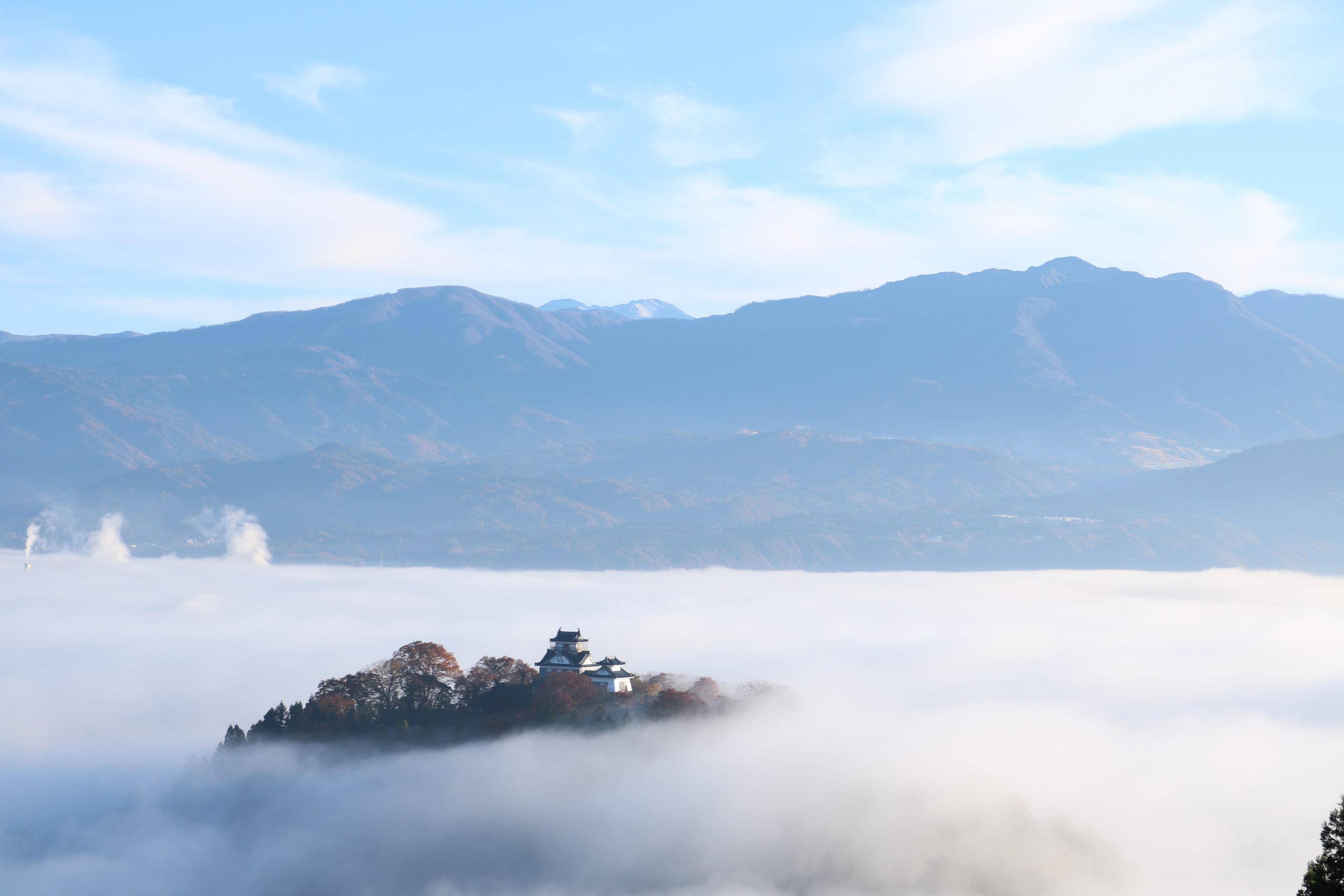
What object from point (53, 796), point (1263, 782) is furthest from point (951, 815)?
point (53, 796)

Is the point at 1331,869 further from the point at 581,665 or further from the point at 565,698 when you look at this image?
the point at 581,665

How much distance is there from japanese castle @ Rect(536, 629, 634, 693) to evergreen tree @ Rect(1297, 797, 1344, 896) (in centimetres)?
8665

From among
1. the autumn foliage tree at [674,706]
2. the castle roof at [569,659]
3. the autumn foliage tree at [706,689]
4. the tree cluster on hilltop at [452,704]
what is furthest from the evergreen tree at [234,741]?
the autumn foliage tree at [706,689]

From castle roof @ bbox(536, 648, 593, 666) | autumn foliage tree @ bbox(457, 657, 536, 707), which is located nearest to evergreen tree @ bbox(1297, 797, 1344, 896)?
autumn foliage tree @ bbox(457, 657, 536, 707)

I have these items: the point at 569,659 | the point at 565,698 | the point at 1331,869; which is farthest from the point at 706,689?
the point at 1331,869

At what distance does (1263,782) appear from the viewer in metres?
172

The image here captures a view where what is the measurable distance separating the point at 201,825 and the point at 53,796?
4449 centimetres

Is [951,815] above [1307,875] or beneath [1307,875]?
beneath

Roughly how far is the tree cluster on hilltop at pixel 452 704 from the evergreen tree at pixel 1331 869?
79977mm

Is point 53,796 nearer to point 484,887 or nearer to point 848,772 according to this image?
point 484,887

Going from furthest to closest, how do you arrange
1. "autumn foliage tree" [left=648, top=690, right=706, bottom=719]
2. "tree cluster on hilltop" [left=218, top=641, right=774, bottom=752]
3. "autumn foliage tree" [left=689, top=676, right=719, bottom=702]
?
"autumn foliage tree" [left=689, top=676, right=719, bottom=702], "autumn foliage tree" [left=648, top=690, right=706, bottom=719], "tree cluster on hilltop" [left=218, top=641, right=774, bottom=752]

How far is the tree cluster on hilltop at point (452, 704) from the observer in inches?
5433

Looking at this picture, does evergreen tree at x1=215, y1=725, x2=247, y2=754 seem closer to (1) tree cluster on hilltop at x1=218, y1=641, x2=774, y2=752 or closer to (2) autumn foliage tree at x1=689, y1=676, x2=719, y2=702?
(1) tree cluster on hilltop at x1=218, y1=641, x2=774, y2=752

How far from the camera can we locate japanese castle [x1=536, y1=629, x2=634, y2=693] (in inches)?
5684
